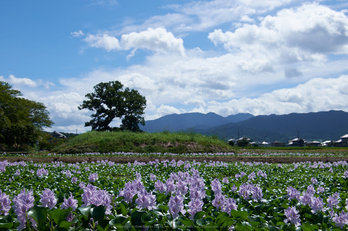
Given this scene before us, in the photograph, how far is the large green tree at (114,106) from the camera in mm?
41906

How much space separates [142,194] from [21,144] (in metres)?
35.8

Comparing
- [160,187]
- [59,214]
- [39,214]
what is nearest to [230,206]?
[160,187]

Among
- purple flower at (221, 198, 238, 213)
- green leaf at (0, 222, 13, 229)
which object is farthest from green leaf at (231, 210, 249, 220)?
green leaf at (0, 222, 13, 229)

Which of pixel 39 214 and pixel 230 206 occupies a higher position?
pixel 39 214

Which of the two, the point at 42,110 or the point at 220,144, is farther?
the point at 42,110

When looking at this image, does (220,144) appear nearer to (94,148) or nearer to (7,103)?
(94,148)

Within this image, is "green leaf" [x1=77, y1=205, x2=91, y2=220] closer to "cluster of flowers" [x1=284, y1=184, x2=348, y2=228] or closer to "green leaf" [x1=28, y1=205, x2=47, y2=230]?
"green leaf" [x1=28, y1=205, x2=47, y2=230]

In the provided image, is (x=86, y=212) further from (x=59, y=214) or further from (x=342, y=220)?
(x=342, y=220)

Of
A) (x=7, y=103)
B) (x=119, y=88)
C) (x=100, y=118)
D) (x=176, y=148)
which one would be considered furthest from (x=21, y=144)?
(x=176, y=148)

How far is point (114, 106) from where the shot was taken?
42.4m

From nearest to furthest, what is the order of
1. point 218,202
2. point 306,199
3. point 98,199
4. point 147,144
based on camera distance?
point 98,199
point 218,202
point 306,199
point 147,144

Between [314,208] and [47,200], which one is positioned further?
[314,208]

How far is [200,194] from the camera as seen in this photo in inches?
128

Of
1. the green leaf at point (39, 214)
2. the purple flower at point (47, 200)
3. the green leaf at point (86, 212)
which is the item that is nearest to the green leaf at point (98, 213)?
the green leaf at point (86, 212)
